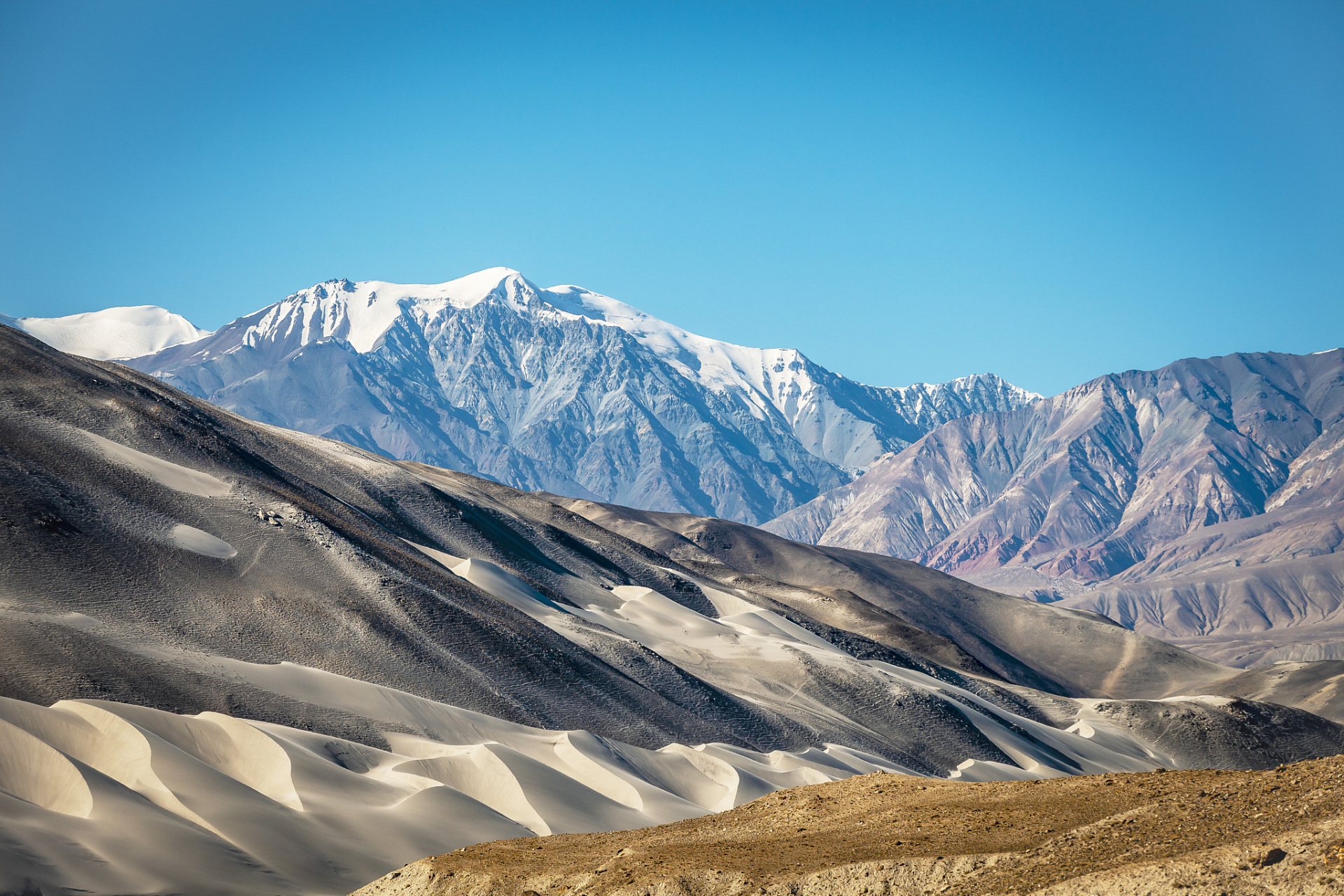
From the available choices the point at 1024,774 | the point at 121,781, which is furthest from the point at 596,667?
the point at 121,781

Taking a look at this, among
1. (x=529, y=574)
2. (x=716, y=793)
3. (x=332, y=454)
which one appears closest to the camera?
(x=716, y=793)

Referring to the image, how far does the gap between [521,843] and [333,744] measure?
58.3 ft

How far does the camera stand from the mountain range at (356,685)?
95.9ft

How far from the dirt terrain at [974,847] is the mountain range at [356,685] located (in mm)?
8770

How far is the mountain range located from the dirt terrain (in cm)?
877

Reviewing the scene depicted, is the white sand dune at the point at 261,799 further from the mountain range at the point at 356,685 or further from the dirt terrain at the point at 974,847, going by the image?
the dirt terrain at the point at 974,847

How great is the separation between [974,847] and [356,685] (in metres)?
35.1

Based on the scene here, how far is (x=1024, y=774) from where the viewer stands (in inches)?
2933

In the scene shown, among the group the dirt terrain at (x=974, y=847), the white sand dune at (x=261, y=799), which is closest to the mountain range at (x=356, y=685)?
the white sand dune at (x=261, y=799)

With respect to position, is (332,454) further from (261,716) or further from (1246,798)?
(1246,798)

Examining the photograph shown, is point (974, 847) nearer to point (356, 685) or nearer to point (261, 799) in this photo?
point (261, 799)

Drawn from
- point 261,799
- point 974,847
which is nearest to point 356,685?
point 261,799

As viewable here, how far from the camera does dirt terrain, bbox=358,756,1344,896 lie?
15.6 meters

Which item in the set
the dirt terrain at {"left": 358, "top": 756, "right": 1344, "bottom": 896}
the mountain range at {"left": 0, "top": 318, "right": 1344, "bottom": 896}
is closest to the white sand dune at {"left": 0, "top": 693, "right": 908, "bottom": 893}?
the mountain range at {"left": 0, "top": 318, "right": 1344, "bottom": 896}
